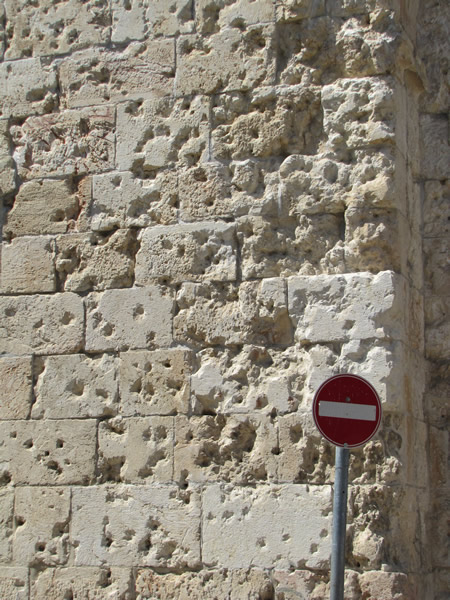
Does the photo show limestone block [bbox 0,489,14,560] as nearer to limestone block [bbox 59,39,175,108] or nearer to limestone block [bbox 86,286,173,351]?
limestone block [bbox 86,286,173,351]

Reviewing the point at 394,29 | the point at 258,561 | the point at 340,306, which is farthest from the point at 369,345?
the point at 394,29

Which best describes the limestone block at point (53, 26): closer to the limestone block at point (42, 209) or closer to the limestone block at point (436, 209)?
the limestone block at point (42, 209)

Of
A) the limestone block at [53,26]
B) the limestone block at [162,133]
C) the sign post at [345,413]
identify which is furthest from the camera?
the limestone block at [53,26]

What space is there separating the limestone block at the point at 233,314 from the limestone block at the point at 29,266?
3.15 feet

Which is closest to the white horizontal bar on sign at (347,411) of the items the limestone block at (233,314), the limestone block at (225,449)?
the limestone block at (225,449)

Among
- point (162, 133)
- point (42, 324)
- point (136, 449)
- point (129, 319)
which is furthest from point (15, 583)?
point (162, 133)

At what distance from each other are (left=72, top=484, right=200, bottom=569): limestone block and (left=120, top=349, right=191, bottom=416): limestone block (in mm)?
483

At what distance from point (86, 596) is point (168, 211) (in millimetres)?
2415

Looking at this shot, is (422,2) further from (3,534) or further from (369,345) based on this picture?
(3,534)

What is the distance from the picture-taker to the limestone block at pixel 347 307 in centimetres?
548

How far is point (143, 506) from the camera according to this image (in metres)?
5.70

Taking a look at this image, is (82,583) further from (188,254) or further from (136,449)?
(188,254)

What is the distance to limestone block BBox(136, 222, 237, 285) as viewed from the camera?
592 cm

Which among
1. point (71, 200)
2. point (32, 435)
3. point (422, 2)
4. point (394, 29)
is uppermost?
point (422, 2)
